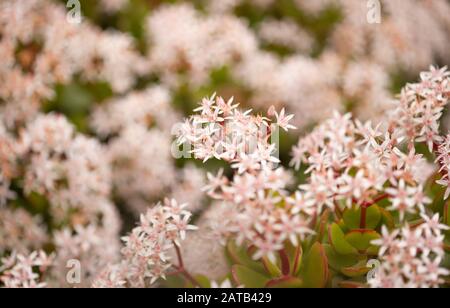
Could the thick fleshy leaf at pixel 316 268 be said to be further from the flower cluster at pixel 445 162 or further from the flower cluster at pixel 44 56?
the flower cluster at pixel 44 56

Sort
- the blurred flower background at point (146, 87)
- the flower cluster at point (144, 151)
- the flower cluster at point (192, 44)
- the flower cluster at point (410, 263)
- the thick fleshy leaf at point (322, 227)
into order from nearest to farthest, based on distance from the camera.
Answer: the flower cluster at point (410, 263) → the thick fleshy leaf at point (322, 227) → the blurred flower background at point (146, 87) → the flower cluster at point (144, 151) → the flower cluster at point (192, 44)

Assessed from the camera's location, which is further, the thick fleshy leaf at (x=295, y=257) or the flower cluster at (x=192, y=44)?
the flower cluster at (x=192, y=44)

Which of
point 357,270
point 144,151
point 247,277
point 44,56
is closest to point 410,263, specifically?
point 357,270

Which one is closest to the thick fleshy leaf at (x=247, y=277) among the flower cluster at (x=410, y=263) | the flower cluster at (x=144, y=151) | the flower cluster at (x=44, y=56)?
the flower cluster at (x=410, y=263)

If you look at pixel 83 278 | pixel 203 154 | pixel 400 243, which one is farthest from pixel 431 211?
pixel 83 278

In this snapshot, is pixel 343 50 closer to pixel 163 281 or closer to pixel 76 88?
pixel 76 88

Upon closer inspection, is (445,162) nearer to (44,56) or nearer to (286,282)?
(286,282)
